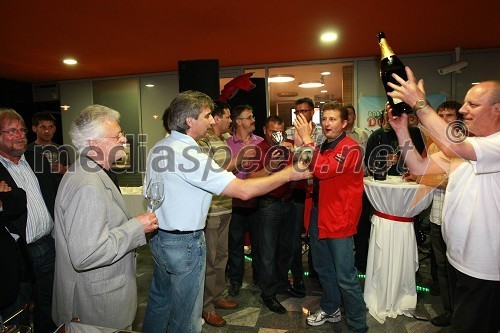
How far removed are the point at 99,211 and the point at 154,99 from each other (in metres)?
6.37

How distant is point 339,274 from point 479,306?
0.99m

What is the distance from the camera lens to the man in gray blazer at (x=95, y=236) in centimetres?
154

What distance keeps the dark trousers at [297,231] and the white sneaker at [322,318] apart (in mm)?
651

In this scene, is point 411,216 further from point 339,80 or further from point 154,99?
point 154,99

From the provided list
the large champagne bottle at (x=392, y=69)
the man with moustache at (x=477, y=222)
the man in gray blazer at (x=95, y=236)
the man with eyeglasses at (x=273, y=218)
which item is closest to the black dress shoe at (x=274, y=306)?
the man with eyeglasses at (x=273, y=218)

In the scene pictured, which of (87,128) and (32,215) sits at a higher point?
(87,128)

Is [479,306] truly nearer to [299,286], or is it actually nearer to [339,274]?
[339,274]

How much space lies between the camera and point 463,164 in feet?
6.06

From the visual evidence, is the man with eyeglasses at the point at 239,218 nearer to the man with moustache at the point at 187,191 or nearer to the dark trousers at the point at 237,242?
the dark trousers at the point at 237,242

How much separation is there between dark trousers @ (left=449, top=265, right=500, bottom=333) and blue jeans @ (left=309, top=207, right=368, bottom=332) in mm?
857

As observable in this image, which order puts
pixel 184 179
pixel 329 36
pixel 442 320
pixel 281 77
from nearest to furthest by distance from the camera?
pixel 184 179 < pixel 442 320 < pixel 329 36 < pixel 281 77

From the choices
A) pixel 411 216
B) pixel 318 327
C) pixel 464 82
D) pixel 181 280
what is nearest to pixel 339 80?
pixel 464 82

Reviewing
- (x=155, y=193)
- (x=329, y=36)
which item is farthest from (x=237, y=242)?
(x=329, y=36)

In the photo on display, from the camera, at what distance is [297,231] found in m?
3.46
